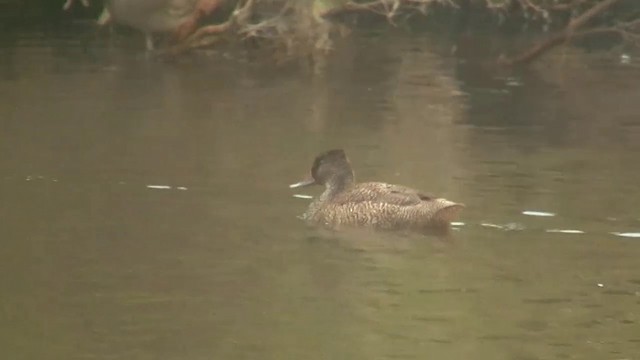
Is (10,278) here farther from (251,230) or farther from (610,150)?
(610,150)

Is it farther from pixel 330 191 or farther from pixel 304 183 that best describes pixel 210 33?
pixel 330 191

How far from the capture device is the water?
10750 millimetres

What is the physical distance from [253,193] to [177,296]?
13.5 feet

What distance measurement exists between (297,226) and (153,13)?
14.8 meters

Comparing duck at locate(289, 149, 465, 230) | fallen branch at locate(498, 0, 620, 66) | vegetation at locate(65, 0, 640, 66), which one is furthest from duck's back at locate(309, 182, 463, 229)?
fallen branch at locate(498, 0, 620, 66)

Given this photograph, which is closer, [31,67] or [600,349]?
[600,349]

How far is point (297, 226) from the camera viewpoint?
Result: 47.4ft

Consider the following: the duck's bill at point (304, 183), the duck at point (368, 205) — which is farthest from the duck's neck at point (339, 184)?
the duck's bill at point (304, 183)

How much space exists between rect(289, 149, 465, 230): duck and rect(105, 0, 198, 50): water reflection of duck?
13.5 meters

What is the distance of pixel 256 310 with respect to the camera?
11297 millimetres

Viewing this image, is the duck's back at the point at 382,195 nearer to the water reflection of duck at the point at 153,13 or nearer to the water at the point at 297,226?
the water at the point at 297,226

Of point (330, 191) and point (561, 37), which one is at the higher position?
point (330, 191)

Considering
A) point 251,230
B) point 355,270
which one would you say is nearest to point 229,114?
point 251,230

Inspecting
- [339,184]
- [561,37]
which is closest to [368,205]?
[339,184]
